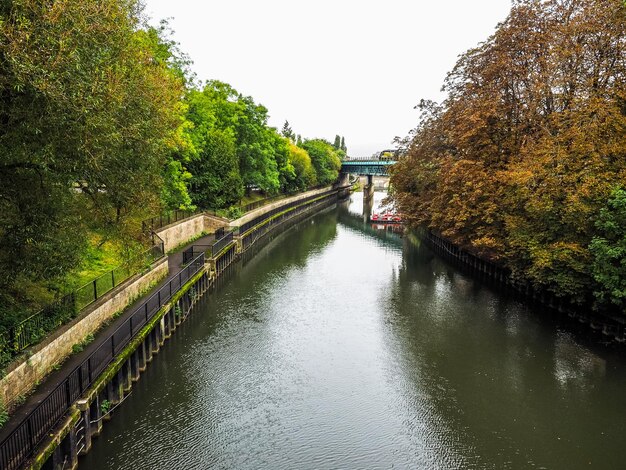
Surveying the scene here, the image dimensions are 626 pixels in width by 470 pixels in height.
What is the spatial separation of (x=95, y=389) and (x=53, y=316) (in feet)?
10.5

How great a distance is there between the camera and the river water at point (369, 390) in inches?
579

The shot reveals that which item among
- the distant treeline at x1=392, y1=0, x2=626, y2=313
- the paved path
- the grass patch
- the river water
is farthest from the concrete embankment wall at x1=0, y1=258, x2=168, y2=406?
the distant treeline at x1=392, y1=0, x2=626, y2=313

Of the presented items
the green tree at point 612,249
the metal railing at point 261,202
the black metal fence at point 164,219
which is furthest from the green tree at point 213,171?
the green tree at point 612,249

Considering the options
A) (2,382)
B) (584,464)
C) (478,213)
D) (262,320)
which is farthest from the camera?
(478,213)

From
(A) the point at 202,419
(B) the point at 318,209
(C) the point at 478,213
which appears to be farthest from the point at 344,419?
(B) the point at 318,209

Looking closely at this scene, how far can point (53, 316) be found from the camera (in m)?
15.8

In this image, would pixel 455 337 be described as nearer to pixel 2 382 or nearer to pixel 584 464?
pixel 584 464

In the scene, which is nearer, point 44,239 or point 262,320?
point 44,239

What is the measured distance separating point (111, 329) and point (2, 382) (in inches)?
265

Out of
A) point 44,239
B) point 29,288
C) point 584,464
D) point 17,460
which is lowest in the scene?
→ point 584,464

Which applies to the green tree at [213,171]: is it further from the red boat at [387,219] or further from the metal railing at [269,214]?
the red boat at [387,219]

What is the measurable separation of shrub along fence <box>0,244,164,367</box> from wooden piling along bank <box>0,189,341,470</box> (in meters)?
1.62

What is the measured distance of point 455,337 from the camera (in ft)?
79.7

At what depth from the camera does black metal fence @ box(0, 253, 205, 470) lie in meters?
10.8
